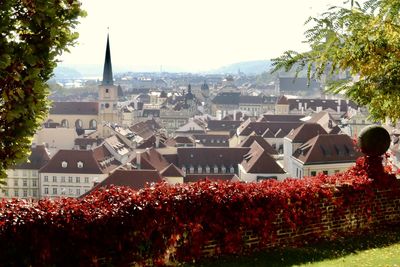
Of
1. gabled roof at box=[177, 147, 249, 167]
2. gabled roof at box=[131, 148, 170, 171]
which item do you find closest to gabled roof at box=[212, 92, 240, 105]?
gabled roof at box=[177, 147, 249, 167]

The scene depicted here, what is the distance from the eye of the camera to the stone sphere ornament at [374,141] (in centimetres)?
1168

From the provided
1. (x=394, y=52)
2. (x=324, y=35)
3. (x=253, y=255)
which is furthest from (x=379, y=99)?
(x=253, y=255)

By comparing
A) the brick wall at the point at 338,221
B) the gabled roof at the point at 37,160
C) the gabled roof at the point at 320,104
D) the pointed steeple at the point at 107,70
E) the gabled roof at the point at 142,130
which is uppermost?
the pointed steeple at the point at 107,70

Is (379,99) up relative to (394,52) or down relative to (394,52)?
down

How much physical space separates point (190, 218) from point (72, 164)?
180 ft

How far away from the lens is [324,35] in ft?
25.0

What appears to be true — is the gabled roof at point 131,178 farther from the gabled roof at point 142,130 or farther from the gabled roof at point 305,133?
the gabled roof at point 142,130

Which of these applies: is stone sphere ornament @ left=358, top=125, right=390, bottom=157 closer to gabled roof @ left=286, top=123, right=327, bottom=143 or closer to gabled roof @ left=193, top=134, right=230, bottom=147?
gabled roof @ left=286, top=123, right=327, bottom=143

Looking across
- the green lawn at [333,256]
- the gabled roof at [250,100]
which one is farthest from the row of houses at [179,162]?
the gabled roof at [250,100]

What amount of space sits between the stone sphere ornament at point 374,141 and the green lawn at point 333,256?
6.08ft

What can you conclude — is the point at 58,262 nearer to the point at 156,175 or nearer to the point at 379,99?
the point at 379,99

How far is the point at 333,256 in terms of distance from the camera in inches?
381

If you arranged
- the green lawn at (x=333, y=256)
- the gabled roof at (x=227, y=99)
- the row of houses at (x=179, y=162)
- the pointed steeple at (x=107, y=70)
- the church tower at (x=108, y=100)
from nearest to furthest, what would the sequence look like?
the green lawn at (x=333, y=256) < the row of houses at (x=179, y=162) < the pointed steeple at (x=107, y=70) < the church tower at (x=108, y=100) < the gabled roof at (x=227, y=99)

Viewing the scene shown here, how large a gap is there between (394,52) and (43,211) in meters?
5.22
